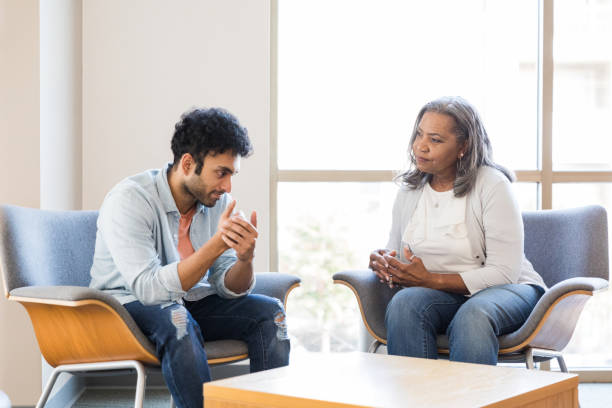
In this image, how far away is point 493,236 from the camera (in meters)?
2.52

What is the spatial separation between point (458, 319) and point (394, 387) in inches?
30.1

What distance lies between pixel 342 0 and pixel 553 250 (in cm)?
176

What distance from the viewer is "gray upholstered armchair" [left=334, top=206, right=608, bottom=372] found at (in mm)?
2336

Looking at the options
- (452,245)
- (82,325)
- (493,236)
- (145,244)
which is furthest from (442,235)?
(82,325)

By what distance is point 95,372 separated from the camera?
2.13 m

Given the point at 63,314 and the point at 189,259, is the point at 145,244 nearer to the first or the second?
the point at 189,259

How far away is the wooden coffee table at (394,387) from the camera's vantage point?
1.51m

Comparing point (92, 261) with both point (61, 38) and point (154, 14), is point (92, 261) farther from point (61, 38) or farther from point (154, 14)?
point (154, 14)

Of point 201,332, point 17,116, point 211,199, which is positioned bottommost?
point 201,332

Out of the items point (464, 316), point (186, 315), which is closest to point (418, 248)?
point (464, 316)

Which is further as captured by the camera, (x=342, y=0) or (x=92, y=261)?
(x=342, y=0)

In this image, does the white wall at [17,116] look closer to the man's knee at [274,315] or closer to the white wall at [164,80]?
the white wall at [164,80]

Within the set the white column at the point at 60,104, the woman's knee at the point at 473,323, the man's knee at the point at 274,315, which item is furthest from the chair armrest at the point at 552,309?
the white column at the point at 60,104

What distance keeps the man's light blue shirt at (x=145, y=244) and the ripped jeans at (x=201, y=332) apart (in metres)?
0.04
